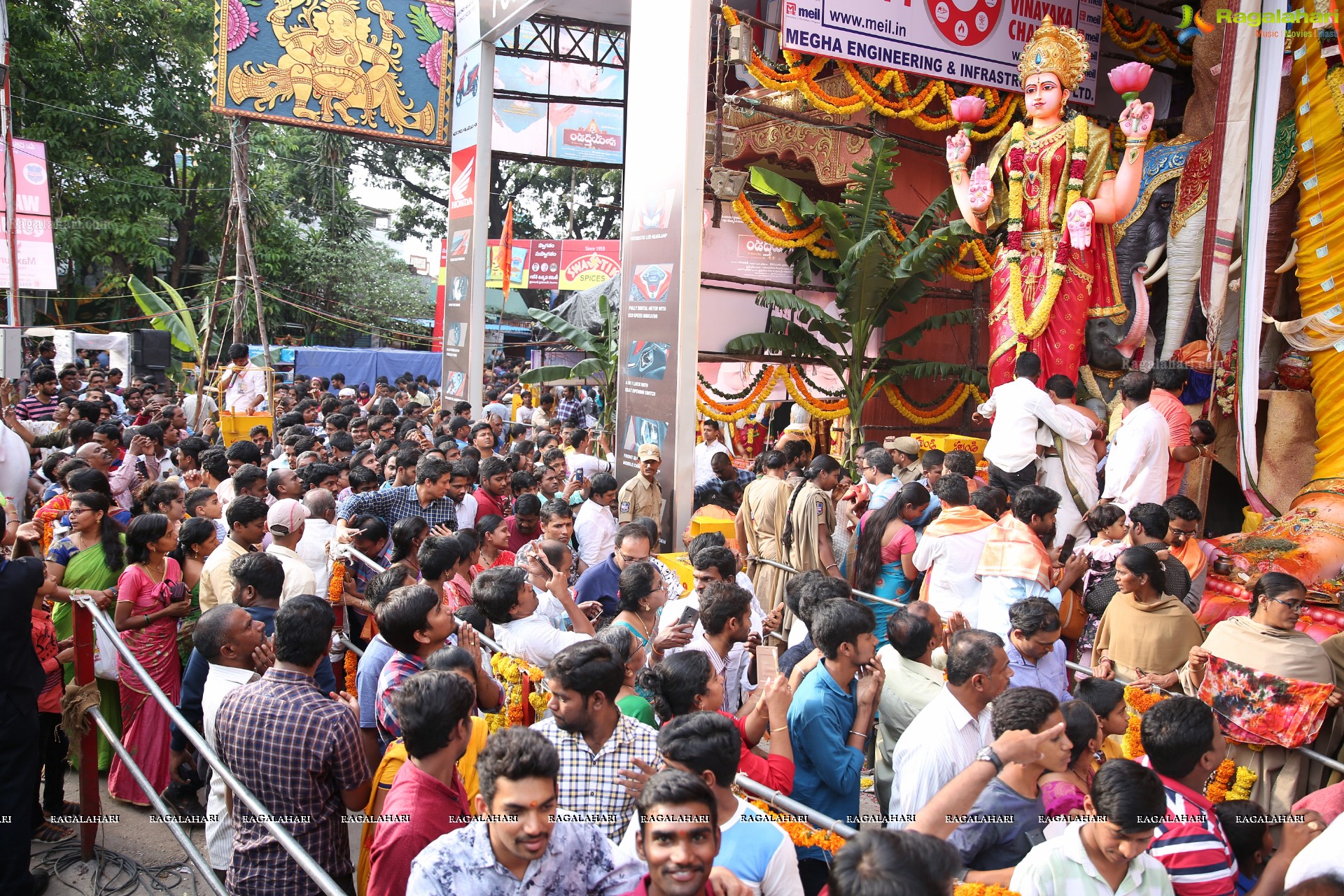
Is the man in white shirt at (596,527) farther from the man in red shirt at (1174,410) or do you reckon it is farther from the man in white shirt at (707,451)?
the man in red shirt at (1174,410)

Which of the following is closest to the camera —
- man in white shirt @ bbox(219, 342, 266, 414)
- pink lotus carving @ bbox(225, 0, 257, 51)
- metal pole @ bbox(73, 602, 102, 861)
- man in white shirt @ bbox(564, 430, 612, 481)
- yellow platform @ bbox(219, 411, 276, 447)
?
metal pole @ bbox(73, 602, 102, 861)

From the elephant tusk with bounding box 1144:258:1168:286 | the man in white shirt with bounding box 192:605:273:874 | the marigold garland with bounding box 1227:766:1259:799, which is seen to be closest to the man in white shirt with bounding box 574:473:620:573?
the man in white shirt with bounding box 192:605:273:874

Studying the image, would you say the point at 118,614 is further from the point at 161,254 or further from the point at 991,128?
the point at 161,254

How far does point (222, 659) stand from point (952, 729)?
2.71 metres

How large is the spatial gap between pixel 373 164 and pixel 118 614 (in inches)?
1141

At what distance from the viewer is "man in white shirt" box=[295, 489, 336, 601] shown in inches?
214

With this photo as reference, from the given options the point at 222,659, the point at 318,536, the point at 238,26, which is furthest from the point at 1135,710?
the point at 238,26

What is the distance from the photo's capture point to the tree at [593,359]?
11.6 m

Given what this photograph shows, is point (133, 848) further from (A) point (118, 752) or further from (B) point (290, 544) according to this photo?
(B) point (290, 544)

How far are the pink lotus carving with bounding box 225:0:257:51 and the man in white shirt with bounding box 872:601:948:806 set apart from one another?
49.4 feet

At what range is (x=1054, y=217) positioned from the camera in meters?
8.95

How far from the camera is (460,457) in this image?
25.6 ft

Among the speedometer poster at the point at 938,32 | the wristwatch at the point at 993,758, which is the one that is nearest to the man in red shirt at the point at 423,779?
the wristwatch at the point at 993,758

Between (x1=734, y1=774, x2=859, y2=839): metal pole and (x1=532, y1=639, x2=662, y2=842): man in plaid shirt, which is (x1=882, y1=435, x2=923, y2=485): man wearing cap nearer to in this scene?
(x1=734, y1=774, x2=859, y2=839): metal pole
